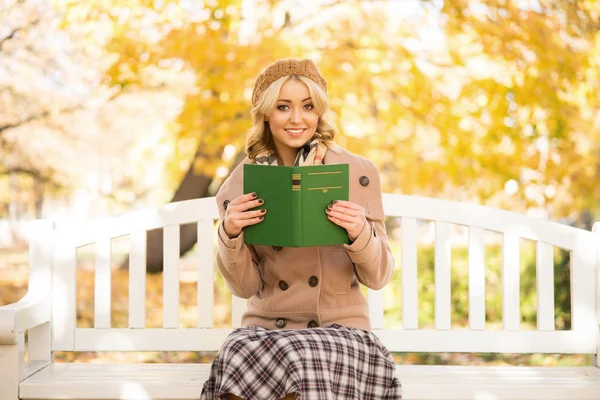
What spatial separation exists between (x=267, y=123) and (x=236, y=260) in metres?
0.59

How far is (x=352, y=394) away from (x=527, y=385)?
3.12 ft

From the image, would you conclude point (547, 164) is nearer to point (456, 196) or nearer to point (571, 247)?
point (571, 247)

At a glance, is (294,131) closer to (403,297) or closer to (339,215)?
(339,215)

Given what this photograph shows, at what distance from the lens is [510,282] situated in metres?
3.32

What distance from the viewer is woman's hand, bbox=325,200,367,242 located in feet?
7.60

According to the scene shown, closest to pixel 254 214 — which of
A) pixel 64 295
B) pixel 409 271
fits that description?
pixel 409 271

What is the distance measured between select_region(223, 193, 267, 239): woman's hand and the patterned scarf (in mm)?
349

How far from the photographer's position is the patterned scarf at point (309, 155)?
2.67 metres

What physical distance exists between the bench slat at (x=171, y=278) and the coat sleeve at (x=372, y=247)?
105cm

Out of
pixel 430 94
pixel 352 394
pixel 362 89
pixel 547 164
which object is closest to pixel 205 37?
pixel 362 89

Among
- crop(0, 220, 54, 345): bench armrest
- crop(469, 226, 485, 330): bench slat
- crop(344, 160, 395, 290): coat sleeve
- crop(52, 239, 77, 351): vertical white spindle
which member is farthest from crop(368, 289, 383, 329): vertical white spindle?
crop(0, 220, 54, 345): bench armrest

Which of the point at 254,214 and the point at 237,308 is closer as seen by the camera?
the point at 254,214

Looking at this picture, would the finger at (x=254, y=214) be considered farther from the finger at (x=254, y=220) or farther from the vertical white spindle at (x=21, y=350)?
the vertical white spindle at (x=21, y=350)

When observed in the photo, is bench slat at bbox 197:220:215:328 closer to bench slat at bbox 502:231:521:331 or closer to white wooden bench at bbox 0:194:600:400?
white wooden bench at bbox 0:194:600:400
